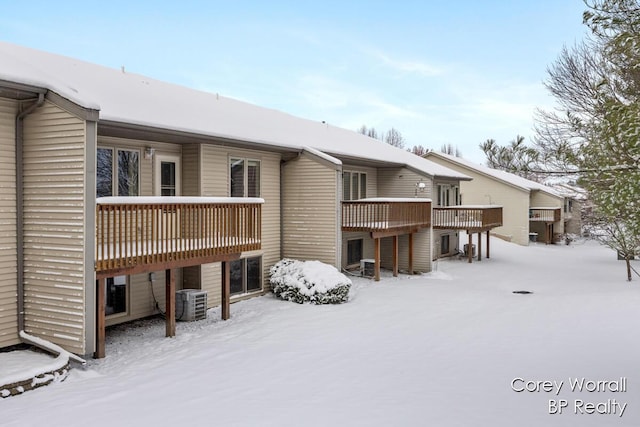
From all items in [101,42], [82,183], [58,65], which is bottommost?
[82,183]

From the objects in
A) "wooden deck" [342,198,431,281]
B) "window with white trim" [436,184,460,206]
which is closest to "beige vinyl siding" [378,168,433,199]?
"wooden deck" [342,198,431,281]

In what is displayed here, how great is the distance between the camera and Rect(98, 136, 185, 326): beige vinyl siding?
1116 cm

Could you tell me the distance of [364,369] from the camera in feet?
26.7

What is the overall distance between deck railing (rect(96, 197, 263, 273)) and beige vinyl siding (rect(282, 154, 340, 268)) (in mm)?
3795

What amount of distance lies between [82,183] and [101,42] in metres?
27.0

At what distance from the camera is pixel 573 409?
6574 millimetres

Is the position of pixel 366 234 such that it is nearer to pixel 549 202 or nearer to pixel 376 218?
pixel 376 218

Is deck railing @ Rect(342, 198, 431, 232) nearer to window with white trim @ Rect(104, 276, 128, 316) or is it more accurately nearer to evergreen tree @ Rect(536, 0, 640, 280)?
window with white trim @ Rect(104, 276, 128, 316)

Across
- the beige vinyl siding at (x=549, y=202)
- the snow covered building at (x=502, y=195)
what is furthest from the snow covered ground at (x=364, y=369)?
the beige vinyl siding at (x=549, y=202)

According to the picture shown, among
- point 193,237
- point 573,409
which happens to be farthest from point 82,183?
point 573,409

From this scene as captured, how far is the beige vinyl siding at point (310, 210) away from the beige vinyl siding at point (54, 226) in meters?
8.31

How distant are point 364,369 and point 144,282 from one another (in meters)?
6.28

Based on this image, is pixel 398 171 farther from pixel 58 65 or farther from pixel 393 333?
pixel 58 65

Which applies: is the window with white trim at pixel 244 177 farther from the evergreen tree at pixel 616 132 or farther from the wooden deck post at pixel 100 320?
the evergreen tree at pixel 616 132
